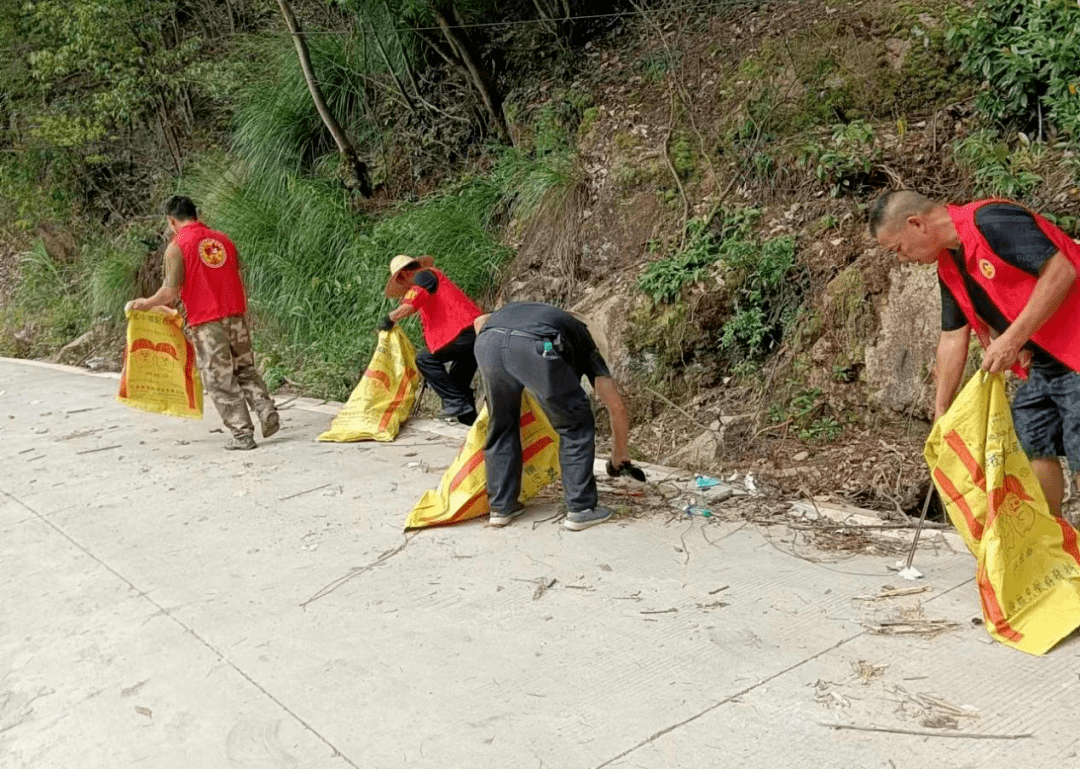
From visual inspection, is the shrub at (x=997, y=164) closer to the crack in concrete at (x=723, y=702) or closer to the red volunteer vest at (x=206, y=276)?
the crack in concrete at (x=723, y=702)

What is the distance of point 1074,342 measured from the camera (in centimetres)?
358

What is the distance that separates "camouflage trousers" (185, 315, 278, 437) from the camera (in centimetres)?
753

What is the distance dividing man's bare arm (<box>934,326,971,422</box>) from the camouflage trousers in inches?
203

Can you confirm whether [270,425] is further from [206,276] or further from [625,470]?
[625,470]

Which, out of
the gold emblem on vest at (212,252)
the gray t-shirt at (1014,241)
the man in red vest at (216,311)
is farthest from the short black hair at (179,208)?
the gray t-shirt at (1014,241)

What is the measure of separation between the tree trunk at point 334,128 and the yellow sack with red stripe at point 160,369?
4091mm

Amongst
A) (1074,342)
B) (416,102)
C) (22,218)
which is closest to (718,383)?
(1074,342)

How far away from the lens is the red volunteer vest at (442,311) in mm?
7441

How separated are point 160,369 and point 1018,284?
623 cm

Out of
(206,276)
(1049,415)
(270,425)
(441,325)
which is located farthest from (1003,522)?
(206,276)

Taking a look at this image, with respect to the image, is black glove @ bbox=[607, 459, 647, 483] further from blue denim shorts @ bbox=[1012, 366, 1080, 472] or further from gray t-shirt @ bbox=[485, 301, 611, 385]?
blue denim shorts @ bbox=[1012, 366, 1080, 472]

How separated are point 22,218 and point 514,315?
15159 millimetres

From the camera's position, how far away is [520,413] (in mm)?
5211

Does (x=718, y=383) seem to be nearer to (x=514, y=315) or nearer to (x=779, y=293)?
(x=779, y=293)
